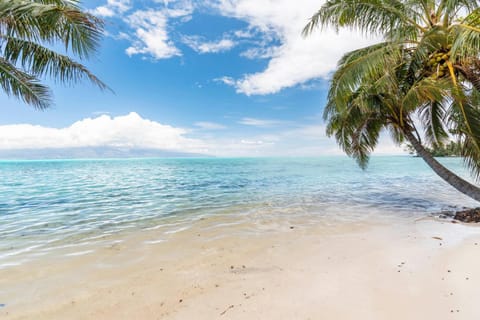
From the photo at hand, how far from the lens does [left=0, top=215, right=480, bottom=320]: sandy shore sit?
107 inches

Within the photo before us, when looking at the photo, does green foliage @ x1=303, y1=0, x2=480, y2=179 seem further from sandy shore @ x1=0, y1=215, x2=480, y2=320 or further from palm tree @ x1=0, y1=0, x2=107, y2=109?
palm tree @ x1=0, y1=0, x2=107, y2=109

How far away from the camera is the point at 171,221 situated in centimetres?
707

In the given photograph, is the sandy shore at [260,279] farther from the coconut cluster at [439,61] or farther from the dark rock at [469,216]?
the coconut cluster at [439,61]

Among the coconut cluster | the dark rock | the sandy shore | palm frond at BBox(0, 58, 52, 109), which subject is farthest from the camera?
the dark rock

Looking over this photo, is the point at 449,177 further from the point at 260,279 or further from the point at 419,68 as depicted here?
the point at 260,279

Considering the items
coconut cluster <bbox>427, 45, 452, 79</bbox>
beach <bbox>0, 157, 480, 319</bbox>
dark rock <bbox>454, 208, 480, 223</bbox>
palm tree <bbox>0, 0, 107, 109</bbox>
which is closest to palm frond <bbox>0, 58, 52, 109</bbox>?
palm tree <bbox>0, 0, 107, 109</bbox>

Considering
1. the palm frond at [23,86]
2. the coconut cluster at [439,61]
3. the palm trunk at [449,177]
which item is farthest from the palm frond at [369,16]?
the palm frond at [23,86]

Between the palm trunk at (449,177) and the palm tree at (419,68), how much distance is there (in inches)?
0.7

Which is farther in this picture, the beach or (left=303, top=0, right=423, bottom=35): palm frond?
(left=303, top=0, right=423, bottom=35): palm frond

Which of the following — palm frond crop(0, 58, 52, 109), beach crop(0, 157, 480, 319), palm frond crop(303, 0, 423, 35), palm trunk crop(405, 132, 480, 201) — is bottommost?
beach crop(0, 157, 480, 319)

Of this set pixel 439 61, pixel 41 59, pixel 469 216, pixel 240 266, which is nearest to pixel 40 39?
pixel 41 59

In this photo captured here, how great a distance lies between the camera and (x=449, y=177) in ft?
20.1

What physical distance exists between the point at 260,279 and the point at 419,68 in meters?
7.56

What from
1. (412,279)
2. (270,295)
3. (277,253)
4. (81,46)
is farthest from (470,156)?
(81,46)
